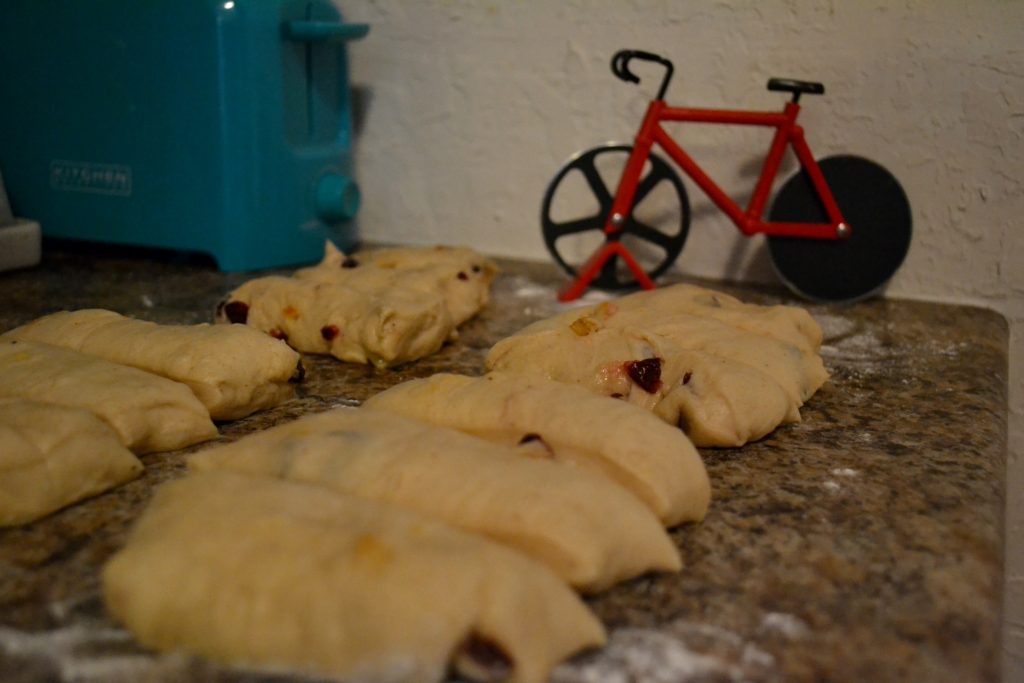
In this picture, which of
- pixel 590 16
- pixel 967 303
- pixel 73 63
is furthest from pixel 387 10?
pixel 967 303

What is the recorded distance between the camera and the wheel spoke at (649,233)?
73.6 inches

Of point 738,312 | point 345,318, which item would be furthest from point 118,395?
point 738,312

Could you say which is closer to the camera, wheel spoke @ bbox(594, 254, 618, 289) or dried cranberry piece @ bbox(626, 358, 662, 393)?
dried cranberry piece @ bbox(626, 358, 662, 393)

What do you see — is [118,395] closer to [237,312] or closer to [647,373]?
[237,312]

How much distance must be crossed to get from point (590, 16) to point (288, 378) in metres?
1.14

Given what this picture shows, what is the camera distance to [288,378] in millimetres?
1276

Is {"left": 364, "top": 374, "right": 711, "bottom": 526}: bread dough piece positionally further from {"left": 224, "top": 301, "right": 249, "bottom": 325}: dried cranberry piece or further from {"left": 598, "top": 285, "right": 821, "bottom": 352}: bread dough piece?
{"left": 224, "top": 301, "right": 249, "bottom": 325}: dried cranberry piece

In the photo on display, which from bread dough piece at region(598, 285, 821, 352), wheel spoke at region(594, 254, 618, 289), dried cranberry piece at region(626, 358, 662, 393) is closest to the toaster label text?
wheel spoke at region(594, 254, 618, 289)

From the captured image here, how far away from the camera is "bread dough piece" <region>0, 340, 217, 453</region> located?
3.46 ft

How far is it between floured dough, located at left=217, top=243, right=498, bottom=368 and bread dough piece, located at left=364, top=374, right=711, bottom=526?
0.96 feet

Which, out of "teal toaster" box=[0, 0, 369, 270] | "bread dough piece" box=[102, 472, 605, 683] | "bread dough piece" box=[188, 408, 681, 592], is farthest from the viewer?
"teal toaster" box=[0, 0, 369, 270]

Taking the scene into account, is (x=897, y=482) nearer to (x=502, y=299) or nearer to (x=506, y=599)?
(x=506, y=599)

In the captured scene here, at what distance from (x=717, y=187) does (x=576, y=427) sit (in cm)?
102

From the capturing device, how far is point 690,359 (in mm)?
1220
